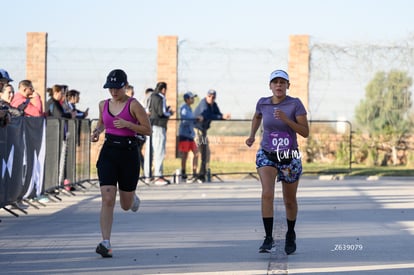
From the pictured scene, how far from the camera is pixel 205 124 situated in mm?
24656

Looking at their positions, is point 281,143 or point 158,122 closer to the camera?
point 281,143

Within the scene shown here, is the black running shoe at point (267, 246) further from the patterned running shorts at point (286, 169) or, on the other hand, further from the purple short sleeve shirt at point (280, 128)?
the purple short sleeve shirt at point (280, 128)

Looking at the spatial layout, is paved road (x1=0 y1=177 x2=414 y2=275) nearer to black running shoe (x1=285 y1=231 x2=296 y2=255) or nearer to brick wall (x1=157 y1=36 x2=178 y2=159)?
black running shoe (x1=285 y1=231 x2=296 y2=255)

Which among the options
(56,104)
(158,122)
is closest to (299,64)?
(158,122)

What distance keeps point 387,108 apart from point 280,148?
773 inches

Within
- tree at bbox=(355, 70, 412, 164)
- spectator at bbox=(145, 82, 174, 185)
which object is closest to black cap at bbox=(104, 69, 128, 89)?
spectator at bbox=(145, 82, 174, 185)

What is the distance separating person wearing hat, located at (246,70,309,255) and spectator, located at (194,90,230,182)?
12790 millimetres

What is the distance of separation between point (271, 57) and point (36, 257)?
66.1 feet

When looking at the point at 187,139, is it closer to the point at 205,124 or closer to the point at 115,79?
the point at 205,124

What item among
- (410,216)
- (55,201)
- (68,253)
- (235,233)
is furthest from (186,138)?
(68,253)

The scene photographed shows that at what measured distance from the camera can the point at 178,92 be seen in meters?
31.6

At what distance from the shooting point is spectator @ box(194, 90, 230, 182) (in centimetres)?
2445

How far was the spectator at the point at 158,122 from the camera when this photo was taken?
76.2ft

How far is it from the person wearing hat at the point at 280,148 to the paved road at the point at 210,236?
1.67 ft
